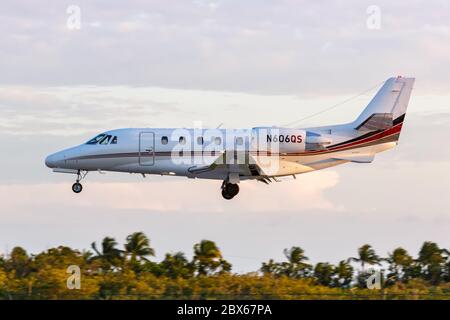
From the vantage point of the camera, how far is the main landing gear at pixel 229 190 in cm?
4071

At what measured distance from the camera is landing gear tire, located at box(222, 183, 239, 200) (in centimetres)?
4071

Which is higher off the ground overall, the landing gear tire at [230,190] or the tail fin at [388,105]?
the tail fin at [388,105]

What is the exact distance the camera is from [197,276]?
35.0m

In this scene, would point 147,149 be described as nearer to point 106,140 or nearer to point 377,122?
point 106,140

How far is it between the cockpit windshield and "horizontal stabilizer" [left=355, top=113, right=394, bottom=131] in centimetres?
985

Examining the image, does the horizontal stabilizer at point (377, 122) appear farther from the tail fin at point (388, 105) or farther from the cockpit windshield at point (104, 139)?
the cockpit windshield at point (104, 139)

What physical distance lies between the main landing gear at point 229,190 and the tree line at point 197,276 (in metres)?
1.98

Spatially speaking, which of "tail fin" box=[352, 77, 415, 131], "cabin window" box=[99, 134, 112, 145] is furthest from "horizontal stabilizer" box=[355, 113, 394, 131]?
"cabin window" box=[99, 134, 112, 145]

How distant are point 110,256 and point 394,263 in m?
11.8

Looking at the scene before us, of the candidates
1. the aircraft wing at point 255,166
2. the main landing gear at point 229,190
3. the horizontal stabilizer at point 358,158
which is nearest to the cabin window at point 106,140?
the aircraft wing at point 255,166

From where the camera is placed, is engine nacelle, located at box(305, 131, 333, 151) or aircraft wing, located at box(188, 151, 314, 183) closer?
aircraft wing, located at box(188, 151, 314, 183)

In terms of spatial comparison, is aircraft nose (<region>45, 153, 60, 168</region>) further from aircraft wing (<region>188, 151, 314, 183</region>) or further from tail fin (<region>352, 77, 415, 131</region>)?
tail fin (<region>352, 77, 415, 131</region>)
